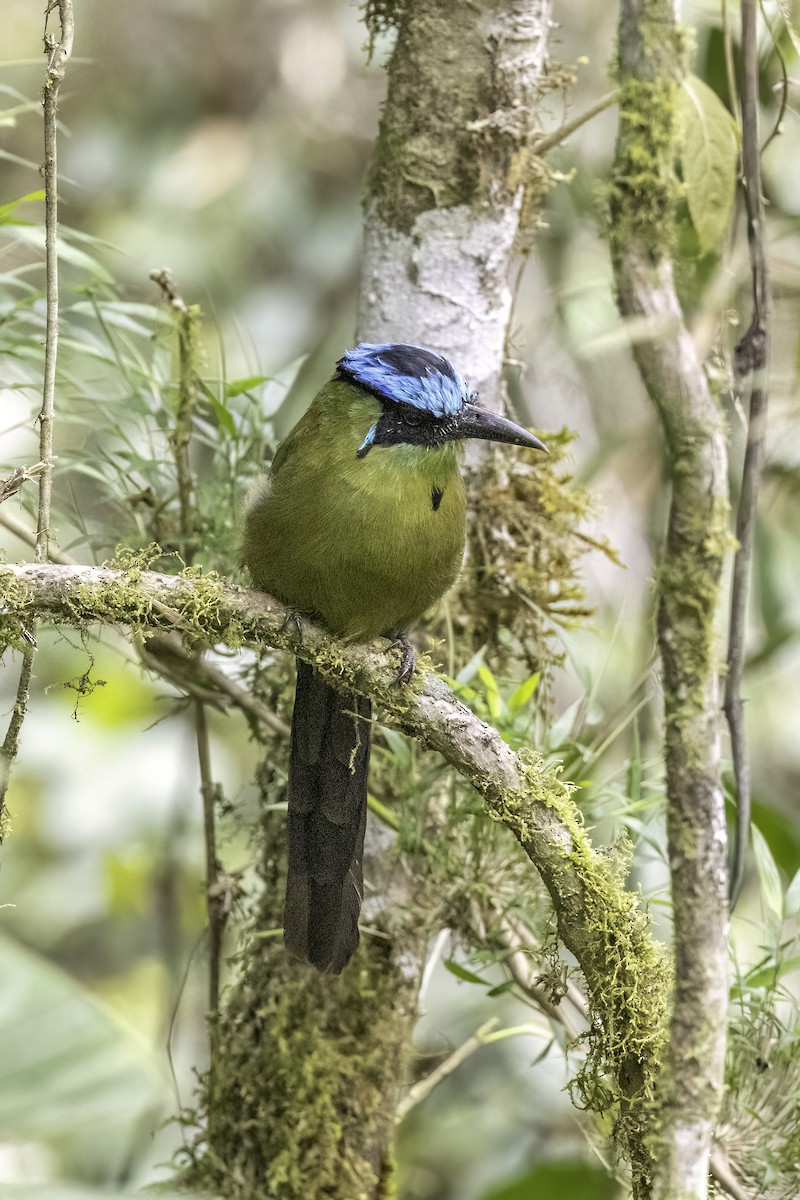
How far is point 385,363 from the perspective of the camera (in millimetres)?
2047

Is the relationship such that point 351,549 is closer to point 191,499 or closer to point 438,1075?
point 191,499

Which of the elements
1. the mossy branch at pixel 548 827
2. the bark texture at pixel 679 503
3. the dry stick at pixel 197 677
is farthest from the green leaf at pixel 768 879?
the dry stick at pixel 197 677

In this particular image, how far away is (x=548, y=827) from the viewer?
1692 mm

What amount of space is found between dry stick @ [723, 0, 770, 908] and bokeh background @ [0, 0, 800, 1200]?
6 cm

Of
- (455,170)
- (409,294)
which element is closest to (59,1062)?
(409,294)

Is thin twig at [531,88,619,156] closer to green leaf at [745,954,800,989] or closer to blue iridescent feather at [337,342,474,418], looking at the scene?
blue iridescent feather at [337,342,474,418]

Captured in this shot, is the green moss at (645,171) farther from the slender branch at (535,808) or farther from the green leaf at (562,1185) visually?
the green leaf at (562,1185)

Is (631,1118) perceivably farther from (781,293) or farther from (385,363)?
(781,293)

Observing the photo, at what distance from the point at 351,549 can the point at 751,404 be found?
867 millimetres

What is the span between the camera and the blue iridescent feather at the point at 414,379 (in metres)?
2.01

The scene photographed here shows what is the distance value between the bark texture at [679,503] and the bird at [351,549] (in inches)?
11.3

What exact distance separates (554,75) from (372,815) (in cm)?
147

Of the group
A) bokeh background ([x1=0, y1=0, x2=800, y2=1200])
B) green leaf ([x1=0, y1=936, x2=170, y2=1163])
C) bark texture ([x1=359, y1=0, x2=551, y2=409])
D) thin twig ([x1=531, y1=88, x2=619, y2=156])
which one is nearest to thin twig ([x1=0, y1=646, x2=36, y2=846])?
green leaf ([x1=0, y1=936, x2=170, y2=1163])

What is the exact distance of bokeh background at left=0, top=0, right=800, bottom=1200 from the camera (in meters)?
2.51
